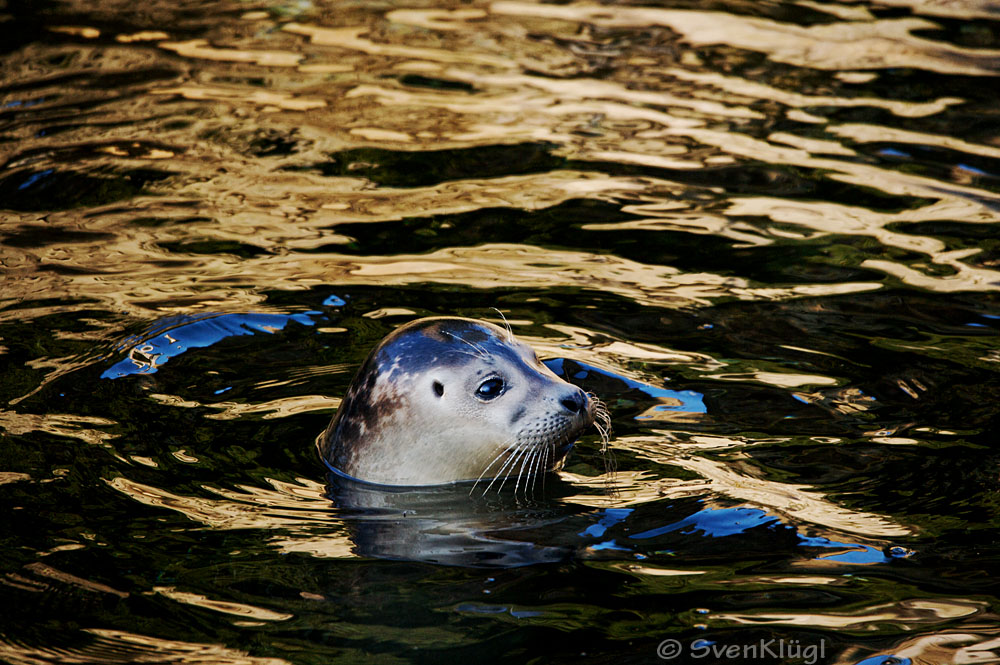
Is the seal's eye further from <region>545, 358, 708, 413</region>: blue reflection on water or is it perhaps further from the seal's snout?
<region>545, 358, 708, 413</region>: blue reflection on water

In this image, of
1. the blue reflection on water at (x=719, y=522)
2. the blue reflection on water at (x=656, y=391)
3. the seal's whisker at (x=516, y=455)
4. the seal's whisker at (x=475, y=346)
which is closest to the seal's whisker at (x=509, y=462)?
the seal's whisker at (x=516, y=455)

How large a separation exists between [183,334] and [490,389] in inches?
88.9

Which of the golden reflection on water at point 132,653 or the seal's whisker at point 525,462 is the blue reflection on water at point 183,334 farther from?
the golden reflection on water at point 132,653

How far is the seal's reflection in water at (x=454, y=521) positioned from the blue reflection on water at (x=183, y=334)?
1.56 metres

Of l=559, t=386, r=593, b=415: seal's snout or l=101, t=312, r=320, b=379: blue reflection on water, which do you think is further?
l=101, t=312, r=320, b=379: blue reflection on water

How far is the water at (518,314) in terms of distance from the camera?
437 centimetres

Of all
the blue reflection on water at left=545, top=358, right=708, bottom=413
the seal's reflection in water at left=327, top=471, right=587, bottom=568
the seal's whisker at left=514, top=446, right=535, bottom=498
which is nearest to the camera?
the seal's reflection in water at left=327, top=471, right=587, bottom=568

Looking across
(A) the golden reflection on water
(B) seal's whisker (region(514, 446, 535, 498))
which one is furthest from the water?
(B) seal's whisker (region(514, 446, 535, 498))

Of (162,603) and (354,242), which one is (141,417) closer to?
(162,603)

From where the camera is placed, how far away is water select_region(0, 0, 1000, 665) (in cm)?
437

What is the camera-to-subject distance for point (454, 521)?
202 inches

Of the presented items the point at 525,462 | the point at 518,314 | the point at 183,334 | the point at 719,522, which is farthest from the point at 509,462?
the point at 183,334

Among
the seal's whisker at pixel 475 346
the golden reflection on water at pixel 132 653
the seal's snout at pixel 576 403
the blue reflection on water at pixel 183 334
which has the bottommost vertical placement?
the golden reflection on water at pixel 132 653

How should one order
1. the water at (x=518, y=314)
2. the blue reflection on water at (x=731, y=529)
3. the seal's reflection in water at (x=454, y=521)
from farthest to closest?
the seal's reflection in water at (x=454, y=521) → the blue reflection on water at (x=731, y=529) → the water at (x=518, y=314)
